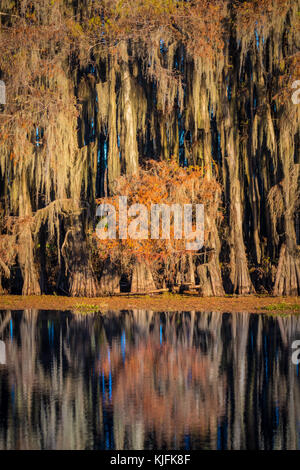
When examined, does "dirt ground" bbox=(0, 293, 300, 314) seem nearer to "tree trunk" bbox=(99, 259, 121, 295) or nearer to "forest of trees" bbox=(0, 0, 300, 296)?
"tree trunk" bbox=(99, 259, 121, 295)

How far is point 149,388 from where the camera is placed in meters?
9.11

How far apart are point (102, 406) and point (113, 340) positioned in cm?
579

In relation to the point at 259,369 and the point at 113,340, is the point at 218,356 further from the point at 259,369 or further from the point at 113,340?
the point at 113,340

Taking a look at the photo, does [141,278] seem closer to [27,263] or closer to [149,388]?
[27,263]

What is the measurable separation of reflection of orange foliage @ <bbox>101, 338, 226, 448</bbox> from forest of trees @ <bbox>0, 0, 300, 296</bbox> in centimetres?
1319

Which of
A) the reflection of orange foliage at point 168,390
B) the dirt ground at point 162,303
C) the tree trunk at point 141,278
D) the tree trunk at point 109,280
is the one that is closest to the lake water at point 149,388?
the reflection of orange foliage at point 168,390

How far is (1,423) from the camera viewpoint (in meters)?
7.39

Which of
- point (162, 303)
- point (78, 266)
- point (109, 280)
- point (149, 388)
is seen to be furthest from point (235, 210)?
point (149, 388)

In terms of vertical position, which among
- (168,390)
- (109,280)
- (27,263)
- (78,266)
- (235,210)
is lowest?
(168,390)

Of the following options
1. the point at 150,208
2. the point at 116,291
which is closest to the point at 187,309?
the point at 150,208

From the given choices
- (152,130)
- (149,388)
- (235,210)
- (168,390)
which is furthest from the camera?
(152,130)

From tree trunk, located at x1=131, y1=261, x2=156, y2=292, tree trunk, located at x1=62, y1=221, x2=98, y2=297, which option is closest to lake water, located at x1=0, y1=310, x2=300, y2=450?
Result: tree trunk, located at x1=131, y1=261, x2=156, y2=292

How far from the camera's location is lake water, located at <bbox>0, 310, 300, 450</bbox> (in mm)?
6863

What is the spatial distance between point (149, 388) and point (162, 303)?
48.0ft
